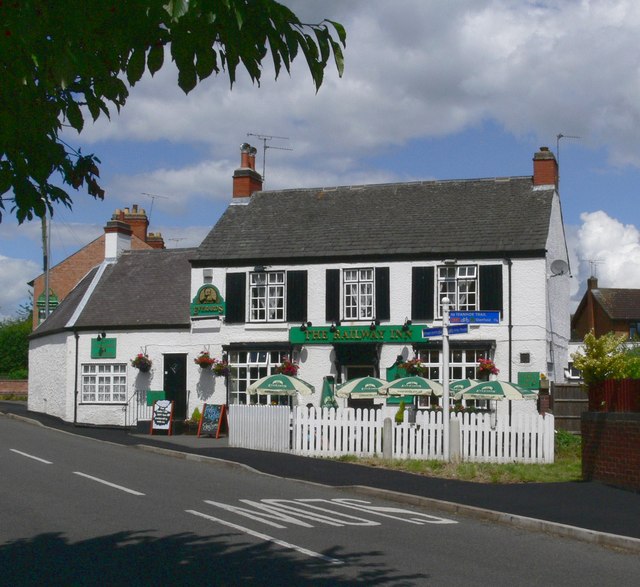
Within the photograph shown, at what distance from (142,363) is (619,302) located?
4672 centimetres

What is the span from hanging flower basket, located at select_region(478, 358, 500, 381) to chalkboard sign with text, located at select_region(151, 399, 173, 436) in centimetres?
944

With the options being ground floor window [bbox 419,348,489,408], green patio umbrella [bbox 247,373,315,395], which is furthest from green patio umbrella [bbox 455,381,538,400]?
ground floor window [bbox 419,348,489,408]

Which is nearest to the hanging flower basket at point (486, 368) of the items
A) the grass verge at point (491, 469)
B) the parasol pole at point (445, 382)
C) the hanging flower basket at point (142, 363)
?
the grass verge at point (491, 469)

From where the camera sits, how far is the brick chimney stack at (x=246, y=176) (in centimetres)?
3456

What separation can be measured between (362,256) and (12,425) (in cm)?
1287

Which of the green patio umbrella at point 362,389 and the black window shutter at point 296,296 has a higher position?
the black window shutter at point 296,296

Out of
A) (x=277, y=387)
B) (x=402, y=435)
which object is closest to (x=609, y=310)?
(x=277, y=387)

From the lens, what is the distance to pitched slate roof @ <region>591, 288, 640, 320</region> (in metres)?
67.6

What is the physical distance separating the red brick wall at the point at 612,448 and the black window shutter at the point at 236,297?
623 inches

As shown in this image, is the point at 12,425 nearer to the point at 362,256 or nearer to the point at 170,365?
the point at 170,365

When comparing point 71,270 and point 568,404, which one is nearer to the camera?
point 568,404

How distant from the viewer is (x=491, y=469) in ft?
58.6

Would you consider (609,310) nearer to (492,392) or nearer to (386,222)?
(386,222)

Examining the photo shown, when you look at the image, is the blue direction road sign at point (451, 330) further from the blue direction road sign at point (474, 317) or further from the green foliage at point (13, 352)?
the green foliage at point (13, 352)
